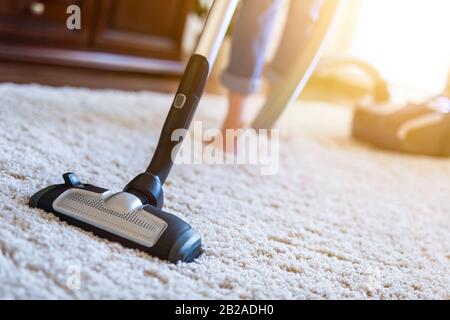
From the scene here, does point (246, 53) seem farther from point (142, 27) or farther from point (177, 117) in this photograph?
point (142, 27)

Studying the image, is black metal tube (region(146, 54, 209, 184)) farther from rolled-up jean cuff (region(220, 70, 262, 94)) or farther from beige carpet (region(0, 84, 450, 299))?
rolled-up jean cuff (region(220, 70, 262, 94))

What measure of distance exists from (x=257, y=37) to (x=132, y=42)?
73 centimetres

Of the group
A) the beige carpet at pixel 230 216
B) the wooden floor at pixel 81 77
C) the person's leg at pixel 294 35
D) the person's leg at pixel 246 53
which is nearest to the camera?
the beige carpet at pixel 230 216

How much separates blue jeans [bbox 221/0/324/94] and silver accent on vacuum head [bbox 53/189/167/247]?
615 millimetres

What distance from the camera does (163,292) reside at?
63cm

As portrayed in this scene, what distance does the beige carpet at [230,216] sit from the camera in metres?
0.66

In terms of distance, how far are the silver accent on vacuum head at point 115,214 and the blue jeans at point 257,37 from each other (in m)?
0.62

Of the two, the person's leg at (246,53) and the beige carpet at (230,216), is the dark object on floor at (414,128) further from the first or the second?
the person's leg at (246,53)

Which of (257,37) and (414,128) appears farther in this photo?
(414,128)

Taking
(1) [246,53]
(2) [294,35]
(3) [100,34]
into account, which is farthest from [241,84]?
(3) [100,34]

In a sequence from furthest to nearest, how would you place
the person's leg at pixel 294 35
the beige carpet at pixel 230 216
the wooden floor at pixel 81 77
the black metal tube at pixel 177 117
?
the wooden floor at pixel 81 77 → the person's leg at pixel 294 35 → the black metal tube at pixel 177 117 → the beige carpet at pixel 230 216

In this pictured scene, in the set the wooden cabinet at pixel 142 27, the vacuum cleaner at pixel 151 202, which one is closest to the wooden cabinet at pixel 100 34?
the wooden cabinet at pixel 142 27

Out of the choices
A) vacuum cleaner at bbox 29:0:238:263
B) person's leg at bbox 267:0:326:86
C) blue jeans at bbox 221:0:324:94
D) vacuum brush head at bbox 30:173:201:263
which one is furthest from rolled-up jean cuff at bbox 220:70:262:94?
vacuum brush head at bbox 30:173:201:263

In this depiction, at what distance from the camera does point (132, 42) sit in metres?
1.89
